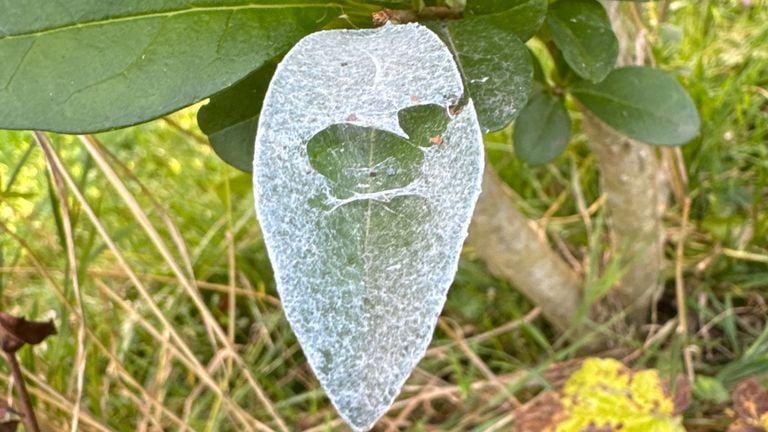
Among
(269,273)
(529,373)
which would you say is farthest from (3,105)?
(269,273)

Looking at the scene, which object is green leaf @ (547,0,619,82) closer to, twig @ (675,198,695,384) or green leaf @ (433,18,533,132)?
green leaf @ (433,18,533,132)

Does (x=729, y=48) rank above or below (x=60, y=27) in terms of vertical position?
below

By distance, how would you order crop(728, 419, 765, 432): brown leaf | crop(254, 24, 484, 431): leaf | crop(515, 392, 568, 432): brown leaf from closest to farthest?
1. crop(254, 24, 484, 431): leaf
2. crop(728, 419, 765, 432): brown leaf
3. crop(515, 392, 568, 432): brown leaf

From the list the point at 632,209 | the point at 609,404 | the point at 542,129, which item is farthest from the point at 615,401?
the point at 542,129

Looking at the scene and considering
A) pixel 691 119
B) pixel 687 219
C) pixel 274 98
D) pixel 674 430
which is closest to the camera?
pixel 274 98

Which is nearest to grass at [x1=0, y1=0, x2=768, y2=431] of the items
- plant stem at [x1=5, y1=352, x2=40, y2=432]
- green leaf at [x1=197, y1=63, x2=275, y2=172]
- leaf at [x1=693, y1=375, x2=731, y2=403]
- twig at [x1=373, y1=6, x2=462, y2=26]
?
leaf at [x1=693, y1=375, x2=731, y2=403]

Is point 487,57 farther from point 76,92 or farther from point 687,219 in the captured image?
point 687,219
